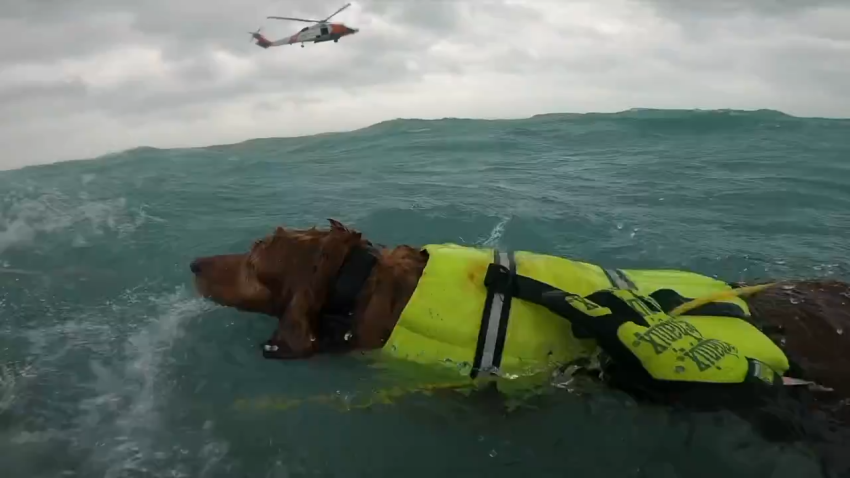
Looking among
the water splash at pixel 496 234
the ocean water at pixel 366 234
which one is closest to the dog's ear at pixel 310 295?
the ocean water at pixel 366 234

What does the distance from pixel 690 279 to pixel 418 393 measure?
1.94 m

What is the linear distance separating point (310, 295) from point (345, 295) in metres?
0.20

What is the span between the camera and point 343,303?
405 cm

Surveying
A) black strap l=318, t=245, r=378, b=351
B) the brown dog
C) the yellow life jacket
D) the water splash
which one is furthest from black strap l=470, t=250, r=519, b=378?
the water splash

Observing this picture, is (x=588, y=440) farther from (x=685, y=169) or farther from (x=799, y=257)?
(x=685, y=169)

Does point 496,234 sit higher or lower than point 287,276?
lower

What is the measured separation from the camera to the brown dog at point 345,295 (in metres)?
3.77

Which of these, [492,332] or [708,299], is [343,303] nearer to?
[492,332]

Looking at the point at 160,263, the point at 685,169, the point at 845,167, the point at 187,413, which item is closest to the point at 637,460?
the point at 187,413

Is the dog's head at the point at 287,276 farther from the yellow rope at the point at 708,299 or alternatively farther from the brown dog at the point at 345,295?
the yellow rope at the point at 708,299

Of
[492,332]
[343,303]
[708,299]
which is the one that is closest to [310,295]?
[343,303]

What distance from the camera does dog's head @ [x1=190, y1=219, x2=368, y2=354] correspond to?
399 cm

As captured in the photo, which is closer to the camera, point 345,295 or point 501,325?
point 501,325

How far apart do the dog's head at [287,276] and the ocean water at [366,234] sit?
0.30 meters
